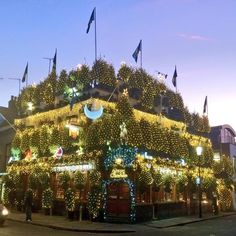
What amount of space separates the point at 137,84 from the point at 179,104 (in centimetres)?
607

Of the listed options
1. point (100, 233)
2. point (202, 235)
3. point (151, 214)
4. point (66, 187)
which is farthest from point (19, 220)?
point (202, 235)

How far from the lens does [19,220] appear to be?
957 inches

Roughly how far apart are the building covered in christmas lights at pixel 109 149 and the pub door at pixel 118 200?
6 cm

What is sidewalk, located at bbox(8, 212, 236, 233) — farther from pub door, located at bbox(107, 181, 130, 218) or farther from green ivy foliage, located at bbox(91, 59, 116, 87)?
green ivy foliage, located at bbox(91, 59, 116, 87)

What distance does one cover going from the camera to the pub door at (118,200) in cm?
2439

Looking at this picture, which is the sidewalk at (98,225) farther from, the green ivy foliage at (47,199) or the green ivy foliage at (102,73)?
the green ivy foliage at (102,73)

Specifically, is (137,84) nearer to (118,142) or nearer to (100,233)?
(118,142)

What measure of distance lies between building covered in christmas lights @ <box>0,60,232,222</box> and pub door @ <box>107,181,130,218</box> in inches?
2.5

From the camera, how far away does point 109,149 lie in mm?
25344

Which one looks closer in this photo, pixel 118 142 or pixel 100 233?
pixel 100 233

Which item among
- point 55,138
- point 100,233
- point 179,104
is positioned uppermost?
point 179,104

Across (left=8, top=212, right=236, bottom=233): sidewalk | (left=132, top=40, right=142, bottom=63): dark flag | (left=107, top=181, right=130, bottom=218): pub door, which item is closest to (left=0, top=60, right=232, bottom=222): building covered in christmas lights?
(left=107, top=181, right=130, bottom=218): pub door

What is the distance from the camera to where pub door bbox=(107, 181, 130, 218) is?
24391 millimetres

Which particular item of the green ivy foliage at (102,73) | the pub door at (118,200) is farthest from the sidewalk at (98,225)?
the green ivy foliage at (102,73)
